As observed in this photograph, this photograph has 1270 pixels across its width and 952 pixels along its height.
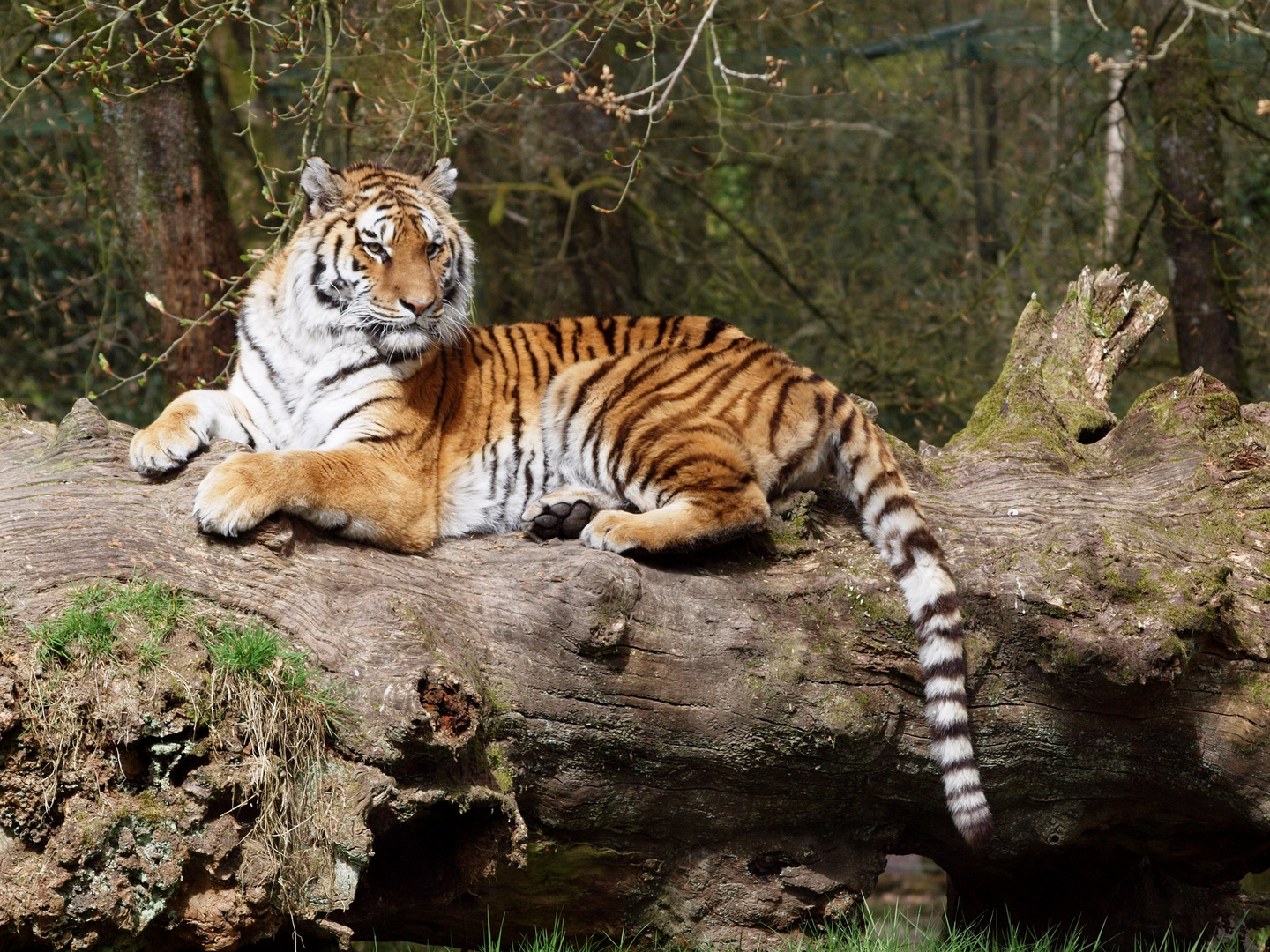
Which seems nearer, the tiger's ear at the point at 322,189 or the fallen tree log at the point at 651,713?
the fallen tree log at the point at 651,713

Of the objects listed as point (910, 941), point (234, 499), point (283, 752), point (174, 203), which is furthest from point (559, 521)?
point (174, 203)

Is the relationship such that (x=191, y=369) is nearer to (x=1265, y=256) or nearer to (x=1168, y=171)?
(x=1168, y=171)

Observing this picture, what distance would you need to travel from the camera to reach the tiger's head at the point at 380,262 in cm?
433

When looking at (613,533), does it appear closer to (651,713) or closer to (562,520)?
(562,520)

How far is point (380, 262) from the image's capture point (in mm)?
4379

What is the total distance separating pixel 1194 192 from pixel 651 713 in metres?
5.37

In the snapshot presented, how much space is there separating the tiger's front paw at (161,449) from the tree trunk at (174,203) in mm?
2162

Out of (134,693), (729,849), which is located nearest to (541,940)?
(729,849)

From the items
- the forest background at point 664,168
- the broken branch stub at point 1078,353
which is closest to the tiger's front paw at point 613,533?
the forest background at point 664,168

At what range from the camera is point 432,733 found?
10.5 ft

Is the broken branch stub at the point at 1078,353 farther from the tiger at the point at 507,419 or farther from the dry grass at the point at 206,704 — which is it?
the dry grass at the point at 206,704

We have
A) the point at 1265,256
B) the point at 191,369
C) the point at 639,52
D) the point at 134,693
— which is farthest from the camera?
the point at 639,52

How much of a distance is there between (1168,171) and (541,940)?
19.5ft

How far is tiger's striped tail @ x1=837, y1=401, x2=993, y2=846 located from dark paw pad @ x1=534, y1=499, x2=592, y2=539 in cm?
102
